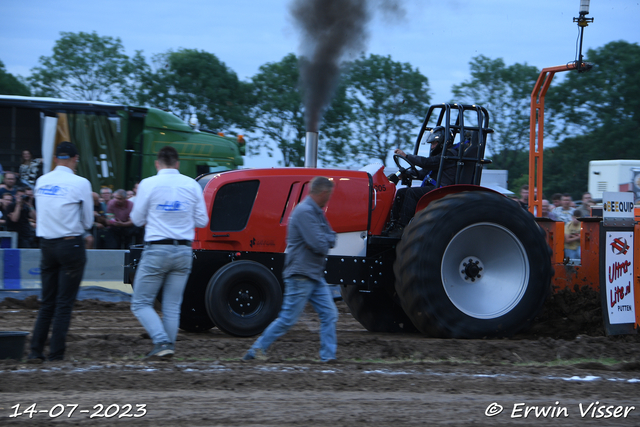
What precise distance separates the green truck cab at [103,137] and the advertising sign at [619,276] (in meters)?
9.75

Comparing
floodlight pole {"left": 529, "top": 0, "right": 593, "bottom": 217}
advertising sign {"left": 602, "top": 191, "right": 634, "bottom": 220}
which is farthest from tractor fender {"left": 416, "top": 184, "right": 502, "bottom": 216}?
advertising sign {"left": 602, "top": 191, "right": 634, "bottom": 220}

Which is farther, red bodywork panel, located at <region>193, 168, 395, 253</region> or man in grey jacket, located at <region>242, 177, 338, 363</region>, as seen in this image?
red bodywork panel, located at <region>193, 168, 395, 253</region>

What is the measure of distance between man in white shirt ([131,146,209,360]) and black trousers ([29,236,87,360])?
0.48 meters

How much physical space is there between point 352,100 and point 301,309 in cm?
3542

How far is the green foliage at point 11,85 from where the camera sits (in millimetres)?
41844

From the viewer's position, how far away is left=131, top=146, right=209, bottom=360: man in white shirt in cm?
536

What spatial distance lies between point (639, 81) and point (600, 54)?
326 centimetres

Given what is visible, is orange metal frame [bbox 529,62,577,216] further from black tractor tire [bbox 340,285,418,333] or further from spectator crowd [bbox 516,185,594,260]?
black tractor tire [bbox 340,285,418,333]

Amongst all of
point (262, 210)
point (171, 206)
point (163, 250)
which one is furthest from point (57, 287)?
point (262, 210)

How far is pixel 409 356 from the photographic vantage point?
19.1 feet

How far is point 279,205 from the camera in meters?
6.93

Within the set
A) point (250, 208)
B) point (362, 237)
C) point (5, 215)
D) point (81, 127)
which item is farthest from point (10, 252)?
point (362, 237)

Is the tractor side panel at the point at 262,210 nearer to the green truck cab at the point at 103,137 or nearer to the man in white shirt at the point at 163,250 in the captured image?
the man in white shirt at the point at 163,250

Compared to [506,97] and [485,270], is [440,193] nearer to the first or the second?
[485,270]
